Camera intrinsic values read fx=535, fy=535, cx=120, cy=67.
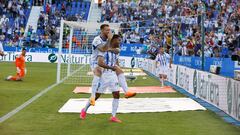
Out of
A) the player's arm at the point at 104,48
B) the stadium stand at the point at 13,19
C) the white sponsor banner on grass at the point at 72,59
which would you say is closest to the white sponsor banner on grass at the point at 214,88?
the player's arm at the point at 104,48

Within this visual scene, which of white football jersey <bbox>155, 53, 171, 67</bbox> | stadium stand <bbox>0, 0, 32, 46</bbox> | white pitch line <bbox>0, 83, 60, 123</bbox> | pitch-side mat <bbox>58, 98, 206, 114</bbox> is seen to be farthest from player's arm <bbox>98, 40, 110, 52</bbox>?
stadium stand <bbox>0, 0, 32, 46</bbox>

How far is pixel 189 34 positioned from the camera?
1425 inches

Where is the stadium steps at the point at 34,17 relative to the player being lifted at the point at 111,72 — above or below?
above

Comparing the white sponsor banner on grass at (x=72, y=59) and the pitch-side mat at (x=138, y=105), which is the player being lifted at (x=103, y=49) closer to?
the pitch-side mat at (x=138, y=105)

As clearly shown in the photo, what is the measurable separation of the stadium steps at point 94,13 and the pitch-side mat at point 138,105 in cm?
3705

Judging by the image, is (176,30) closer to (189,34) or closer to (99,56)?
(189,34)

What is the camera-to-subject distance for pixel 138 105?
15.2m

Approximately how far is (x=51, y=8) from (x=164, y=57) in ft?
108

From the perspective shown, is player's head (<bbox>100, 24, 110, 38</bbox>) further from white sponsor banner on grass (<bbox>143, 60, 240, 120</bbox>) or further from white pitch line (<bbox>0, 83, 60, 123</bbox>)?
white sponsor banner on grass (<bbox>143, 60, 240, 120</bbox>)

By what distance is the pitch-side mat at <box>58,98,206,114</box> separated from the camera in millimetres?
14008

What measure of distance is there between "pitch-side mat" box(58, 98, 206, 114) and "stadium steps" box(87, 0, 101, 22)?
37.0 m

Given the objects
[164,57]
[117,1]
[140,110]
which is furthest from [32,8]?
[140,110]

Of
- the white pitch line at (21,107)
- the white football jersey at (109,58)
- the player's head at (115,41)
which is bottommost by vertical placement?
the white pitch line at (21,107)

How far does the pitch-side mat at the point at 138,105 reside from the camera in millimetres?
14008
